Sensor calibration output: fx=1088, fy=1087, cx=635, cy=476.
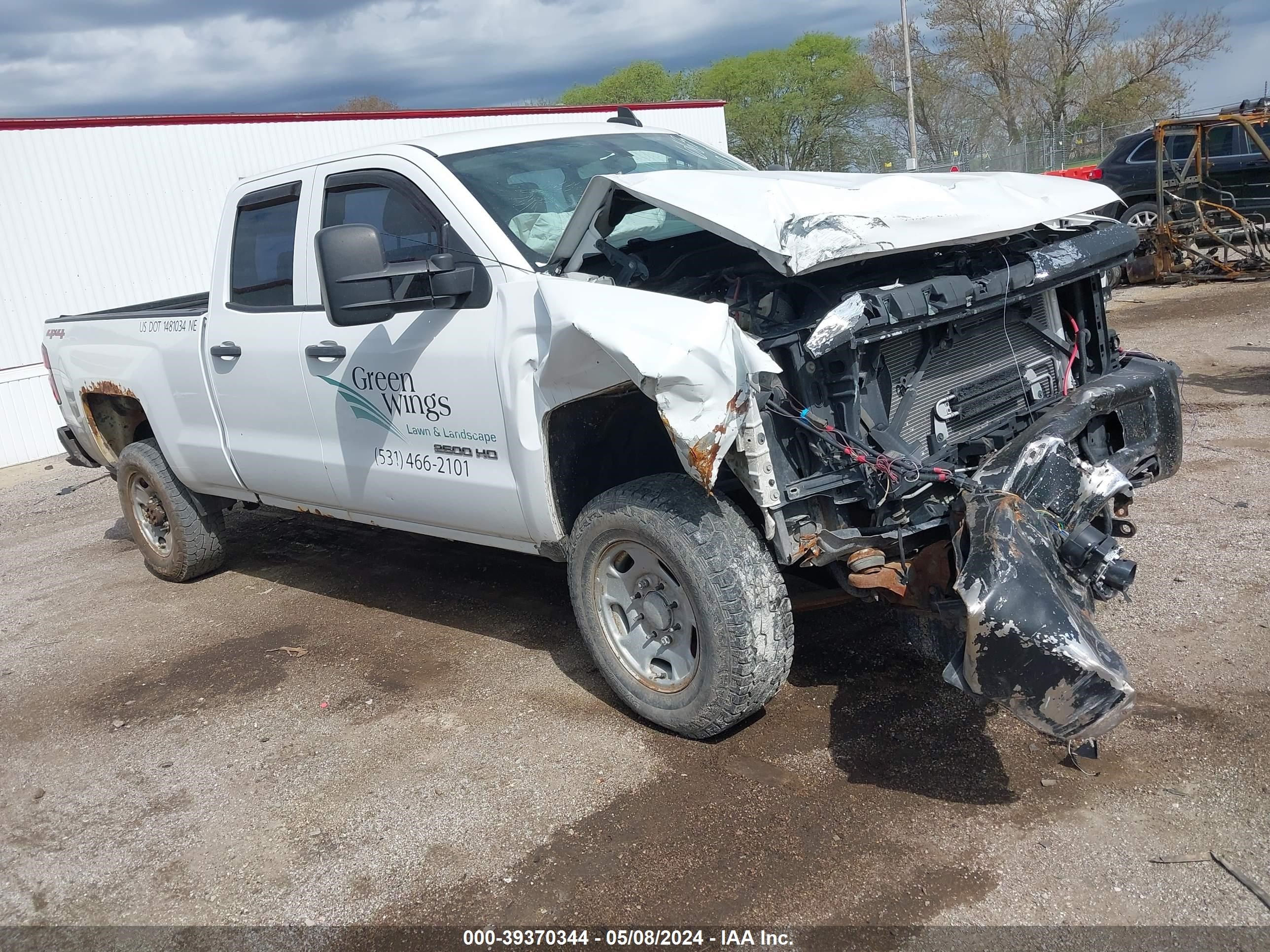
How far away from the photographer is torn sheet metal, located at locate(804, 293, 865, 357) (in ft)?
10.4

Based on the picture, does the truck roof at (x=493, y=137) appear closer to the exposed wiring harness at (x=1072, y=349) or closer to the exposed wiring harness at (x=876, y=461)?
the exposed wiring harness at (x=876, y=461)

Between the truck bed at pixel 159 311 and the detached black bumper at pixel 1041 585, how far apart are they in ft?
13.6

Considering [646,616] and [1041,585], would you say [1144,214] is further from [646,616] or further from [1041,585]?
[1041,585]

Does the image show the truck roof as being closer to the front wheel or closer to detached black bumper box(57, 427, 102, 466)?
detached black bumper box(57, 427, 102, 466)

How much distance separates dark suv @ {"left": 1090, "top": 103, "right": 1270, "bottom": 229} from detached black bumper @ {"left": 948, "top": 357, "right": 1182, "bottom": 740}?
10823mm

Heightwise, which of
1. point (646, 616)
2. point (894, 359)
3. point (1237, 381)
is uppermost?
point (894, 359)

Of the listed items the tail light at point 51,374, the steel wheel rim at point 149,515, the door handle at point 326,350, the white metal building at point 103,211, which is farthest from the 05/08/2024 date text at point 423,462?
the white metal building at point 103,211

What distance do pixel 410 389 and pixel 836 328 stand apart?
1818mm

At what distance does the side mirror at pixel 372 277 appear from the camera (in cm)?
381

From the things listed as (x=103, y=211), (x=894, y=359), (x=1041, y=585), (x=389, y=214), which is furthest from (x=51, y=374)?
(x=103, y=211)

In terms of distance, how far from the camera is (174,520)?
6.22m

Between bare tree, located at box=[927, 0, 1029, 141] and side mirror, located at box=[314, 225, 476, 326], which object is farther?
bare tree, located at box=[927, 0, 1029, 141]

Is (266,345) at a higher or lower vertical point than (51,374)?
higher

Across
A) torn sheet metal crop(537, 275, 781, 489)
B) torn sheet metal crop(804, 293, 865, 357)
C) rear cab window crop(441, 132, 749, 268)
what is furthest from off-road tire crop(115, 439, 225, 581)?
torn sheet metal crop(804, 293, 865, 357)
